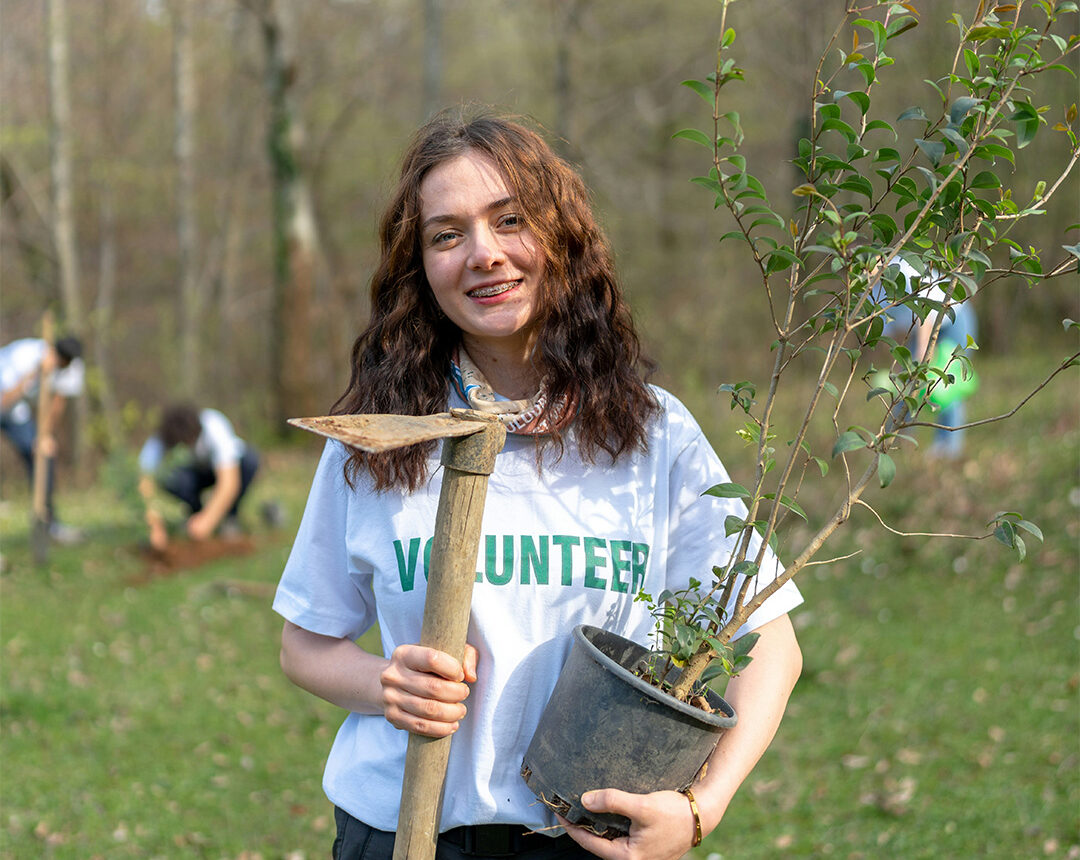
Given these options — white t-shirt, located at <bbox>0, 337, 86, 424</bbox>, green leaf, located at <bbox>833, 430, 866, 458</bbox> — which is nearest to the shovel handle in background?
white t-shirt, located at <bbox>0, 337, 86, 424</bbox>

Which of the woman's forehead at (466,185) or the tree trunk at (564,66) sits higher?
the tree trunk at (564,66)

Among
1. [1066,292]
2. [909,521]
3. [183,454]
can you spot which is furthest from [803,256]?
[1066,292]

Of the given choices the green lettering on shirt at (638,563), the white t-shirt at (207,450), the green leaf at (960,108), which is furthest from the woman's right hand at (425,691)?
the white t-shirt at (207,450)

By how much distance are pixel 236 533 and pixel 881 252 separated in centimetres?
820

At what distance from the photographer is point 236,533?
901cm

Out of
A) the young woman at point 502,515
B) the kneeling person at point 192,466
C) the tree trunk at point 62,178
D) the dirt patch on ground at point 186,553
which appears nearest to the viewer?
the young woman at point 502,515

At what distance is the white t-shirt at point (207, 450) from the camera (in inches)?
333

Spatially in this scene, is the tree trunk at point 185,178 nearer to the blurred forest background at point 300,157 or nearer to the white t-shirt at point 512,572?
the blurred forest background at point 300,157

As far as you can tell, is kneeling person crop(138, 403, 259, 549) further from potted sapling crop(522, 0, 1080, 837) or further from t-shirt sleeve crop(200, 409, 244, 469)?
potted sapling crop(522, 0, 1080, 837)

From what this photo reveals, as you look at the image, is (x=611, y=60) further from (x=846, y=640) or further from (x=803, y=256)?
(x=803, y=256)

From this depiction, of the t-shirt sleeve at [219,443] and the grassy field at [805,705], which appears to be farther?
the t-shirt sleeve at [219,443]

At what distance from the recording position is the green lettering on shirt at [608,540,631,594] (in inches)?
68.2

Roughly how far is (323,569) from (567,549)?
460mm

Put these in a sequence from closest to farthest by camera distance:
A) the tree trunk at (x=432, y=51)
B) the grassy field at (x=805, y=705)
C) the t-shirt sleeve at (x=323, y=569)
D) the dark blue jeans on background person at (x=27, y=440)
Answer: the t-shirt sleeve at (x=323, y=569)
the grassy field at (x=805, y=705)
the dark blue jeans on background person at (x=27, y=440)
the tree trunk at (x=432, y=51)
